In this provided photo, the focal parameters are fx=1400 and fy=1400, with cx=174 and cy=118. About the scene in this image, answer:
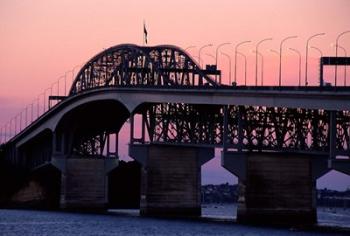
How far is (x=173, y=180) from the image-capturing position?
176000 mm

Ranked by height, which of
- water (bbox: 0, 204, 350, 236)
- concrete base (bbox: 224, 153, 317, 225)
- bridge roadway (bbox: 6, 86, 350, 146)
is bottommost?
water (bbox: 0, 204, 350, 236)

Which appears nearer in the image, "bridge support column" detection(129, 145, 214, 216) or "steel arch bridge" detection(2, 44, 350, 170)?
"steel arch bridge" detection(2, 44, 350, 170)

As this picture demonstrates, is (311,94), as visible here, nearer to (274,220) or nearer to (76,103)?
(274,220)

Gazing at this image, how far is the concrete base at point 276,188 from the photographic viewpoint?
155375mm

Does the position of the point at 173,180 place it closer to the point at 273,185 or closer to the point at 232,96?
the point at 273,185

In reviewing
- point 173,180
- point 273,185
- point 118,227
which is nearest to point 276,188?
point 273,185

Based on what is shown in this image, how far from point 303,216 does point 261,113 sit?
508 inches

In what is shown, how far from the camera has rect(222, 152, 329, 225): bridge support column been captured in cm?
15538

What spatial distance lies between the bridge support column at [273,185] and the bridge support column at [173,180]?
1945 cm

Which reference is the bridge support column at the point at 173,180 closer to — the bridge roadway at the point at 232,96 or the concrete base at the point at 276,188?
the bridge roadway at the point at 232,96

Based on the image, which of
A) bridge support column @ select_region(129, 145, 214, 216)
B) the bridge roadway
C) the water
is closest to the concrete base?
the water

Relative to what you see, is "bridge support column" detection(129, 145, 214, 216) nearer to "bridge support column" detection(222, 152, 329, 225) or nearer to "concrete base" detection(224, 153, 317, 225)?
"bridge support column" detection(222, 152, 329, 225)

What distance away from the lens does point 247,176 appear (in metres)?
156

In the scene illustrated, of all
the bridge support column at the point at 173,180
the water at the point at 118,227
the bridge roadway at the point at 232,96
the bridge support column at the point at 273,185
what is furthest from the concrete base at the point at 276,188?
the bridge support column at the point at 173,180
